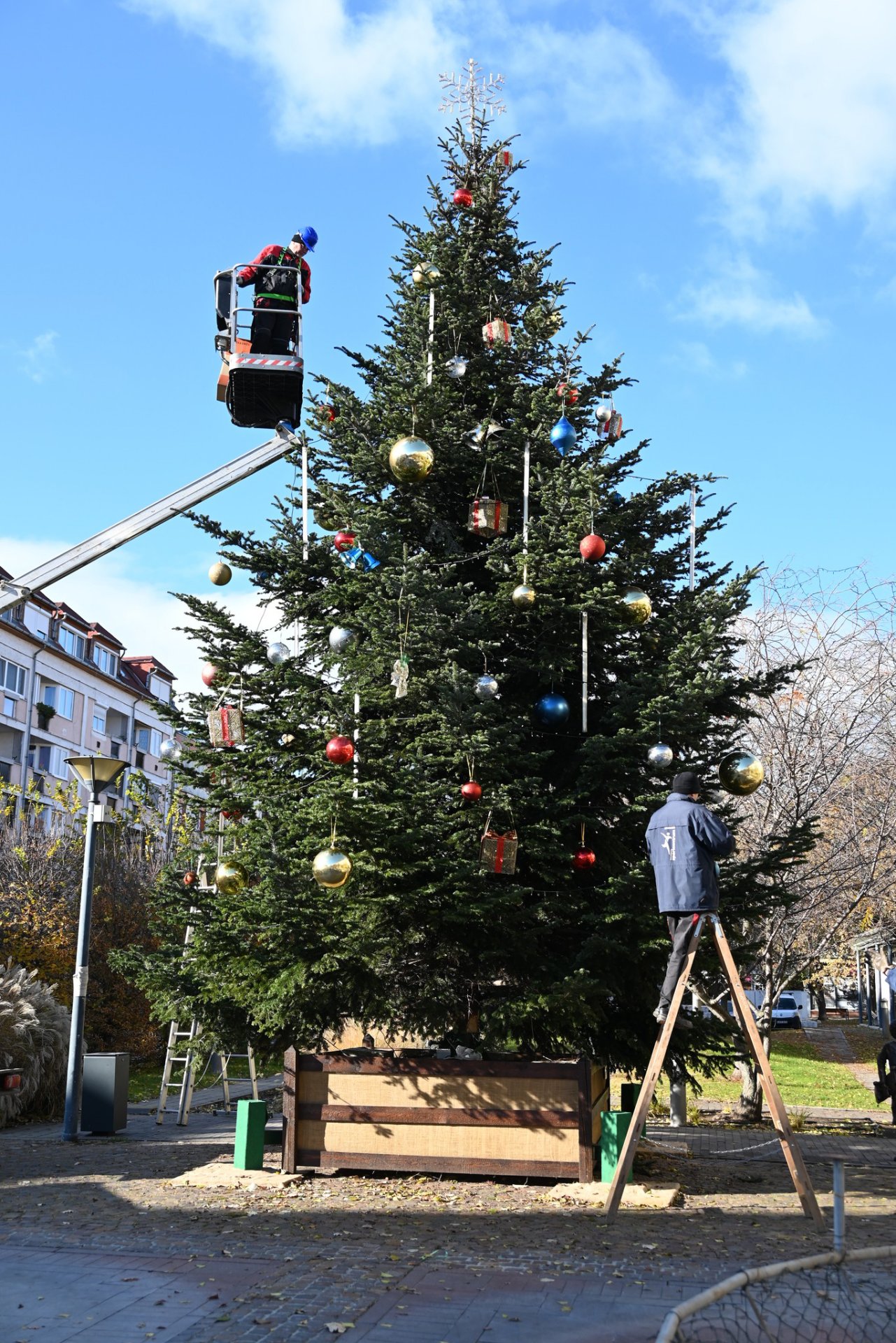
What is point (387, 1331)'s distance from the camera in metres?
5.43

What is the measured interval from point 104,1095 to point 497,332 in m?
9.67

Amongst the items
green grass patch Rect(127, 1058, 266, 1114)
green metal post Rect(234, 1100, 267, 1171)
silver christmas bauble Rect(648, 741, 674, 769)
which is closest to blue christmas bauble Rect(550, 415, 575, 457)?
silver christmas bauble Rect(648, 741, 674, 769)

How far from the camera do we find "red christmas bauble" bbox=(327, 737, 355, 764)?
9203 mm

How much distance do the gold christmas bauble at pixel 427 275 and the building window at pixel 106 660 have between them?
47.7m

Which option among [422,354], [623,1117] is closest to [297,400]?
[422,354]

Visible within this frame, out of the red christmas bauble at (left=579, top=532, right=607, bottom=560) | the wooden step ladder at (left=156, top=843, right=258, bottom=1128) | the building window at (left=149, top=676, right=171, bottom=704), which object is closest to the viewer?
the red christmas bauble at (left=579, top=532, right=607, bottom=560)

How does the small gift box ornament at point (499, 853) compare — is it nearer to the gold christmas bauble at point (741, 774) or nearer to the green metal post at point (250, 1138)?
the gold christmas bauble at point (741, 774)

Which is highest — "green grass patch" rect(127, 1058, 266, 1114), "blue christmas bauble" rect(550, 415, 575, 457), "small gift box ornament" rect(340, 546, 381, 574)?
"blue christmas bauble" rect(550, 415, 575, 457)

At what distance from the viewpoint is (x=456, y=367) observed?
447 inches

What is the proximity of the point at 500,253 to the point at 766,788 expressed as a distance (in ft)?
30.2

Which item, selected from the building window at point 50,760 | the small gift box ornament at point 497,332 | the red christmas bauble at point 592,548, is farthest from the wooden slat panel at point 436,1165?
the building window at point 50,760

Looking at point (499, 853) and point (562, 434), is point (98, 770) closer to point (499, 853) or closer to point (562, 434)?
point (499, 853)

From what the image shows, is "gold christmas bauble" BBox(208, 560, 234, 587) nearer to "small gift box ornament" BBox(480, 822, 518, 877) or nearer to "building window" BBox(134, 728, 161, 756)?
"small gift box ornament" BBox(480, 822, 518, 877)

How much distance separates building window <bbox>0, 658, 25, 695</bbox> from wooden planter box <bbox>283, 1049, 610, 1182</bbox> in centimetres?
4045
